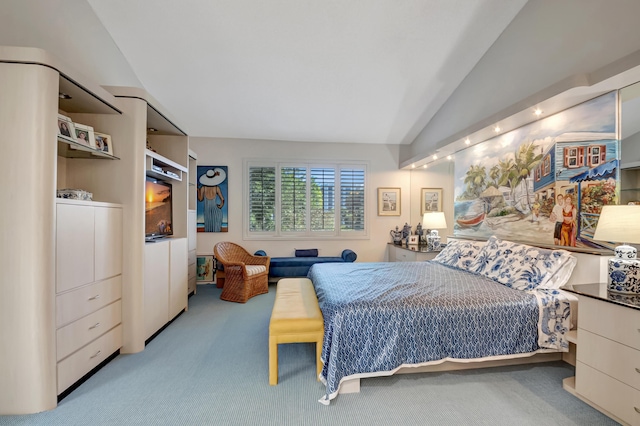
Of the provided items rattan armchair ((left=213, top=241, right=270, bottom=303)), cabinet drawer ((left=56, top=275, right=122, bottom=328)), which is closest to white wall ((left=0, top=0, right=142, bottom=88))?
cabinet drawer ((left=56, top=275, right=122, bottom=328))

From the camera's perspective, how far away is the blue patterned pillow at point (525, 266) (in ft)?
7.61

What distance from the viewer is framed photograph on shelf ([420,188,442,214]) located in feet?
16.0

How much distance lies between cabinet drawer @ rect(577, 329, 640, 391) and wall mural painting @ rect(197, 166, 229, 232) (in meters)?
4.94

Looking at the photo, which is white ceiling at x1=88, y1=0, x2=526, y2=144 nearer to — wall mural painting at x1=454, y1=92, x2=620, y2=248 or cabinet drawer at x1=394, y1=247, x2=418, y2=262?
wall mural painting at x1=454, y1=92, x2=620, y2=248

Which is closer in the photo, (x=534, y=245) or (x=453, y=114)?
(x=534, y=245)

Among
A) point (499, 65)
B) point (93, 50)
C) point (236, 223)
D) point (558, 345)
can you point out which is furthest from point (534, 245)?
point (93, 50)

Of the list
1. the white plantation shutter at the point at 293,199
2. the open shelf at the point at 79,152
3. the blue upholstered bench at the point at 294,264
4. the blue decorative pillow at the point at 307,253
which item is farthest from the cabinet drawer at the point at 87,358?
the white plantation shutter at the point at 293,199

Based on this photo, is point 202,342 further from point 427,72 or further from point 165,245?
point 427,72

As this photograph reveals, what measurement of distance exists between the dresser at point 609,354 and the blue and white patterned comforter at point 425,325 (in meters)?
0.29

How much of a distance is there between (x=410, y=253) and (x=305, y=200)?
7.27 feet

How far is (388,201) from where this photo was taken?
5453mm

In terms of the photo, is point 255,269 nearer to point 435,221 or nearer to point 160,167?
point 160,167

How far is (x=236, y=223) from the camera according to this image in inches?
201

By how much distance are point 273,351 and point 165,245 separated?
1.89 m
